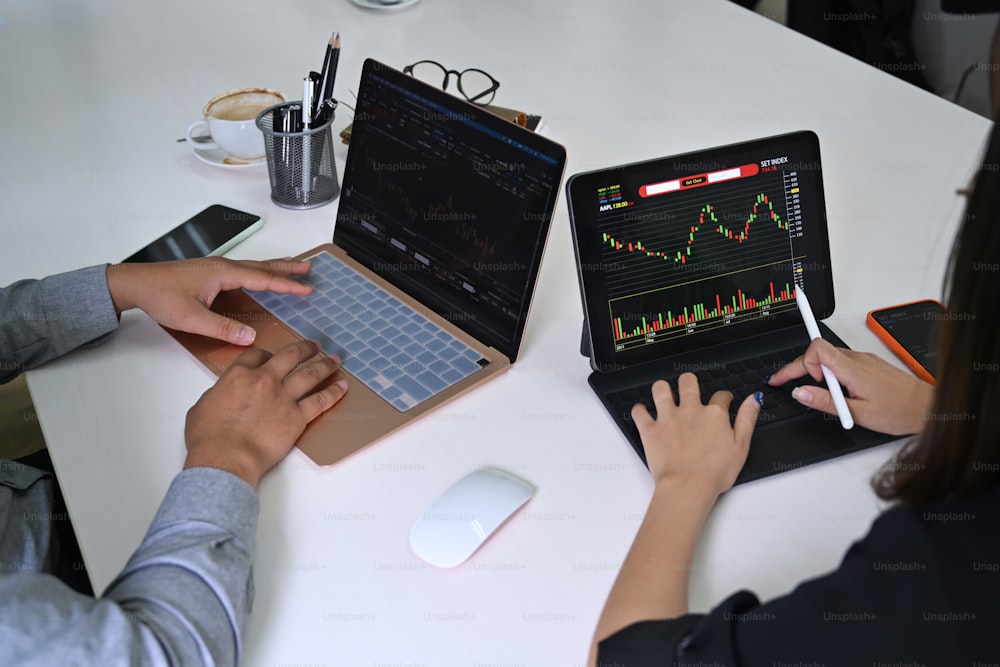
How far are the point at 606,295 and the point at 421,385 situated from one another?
0.75ft

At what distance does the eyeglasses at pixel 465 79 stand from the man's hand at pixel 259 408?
0.74 metres

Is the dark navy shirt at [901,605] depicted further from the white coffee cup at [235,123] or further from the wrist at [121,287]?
the white coffee cup at [235,123]

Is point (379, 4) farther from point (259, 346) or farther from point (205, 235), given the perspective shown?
point (259, 346)

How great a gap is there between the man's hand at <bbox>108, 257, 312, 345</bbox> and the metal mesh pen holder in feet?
0.80

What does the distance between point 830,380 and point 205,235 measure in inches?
33.6

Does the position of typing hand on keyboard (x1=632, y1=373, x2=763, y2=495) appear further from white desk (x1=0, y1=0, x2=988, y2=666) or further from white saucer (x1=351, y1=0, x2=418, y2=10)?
white saucer (x1=351, y1=0, x2=418, y2=10)

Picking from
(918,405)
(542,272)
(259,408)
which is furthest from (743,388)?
(259,408)

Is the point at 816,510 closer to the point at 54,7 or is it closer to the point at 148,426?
the point at 148,426

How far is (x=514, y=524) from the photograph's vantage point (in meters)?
0.86

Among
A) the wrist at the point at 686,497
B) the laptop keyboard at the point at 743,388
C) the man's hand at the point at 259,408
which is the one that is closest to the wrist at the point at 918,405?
the laptop keyboard at the point at 743,388

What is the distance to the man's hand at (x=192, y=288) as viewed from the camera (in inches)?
41.8

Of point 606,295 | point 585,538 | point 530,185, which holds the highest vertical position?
point 530,185

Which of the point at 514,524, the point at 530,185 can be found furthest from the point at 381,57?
the point at 514,524

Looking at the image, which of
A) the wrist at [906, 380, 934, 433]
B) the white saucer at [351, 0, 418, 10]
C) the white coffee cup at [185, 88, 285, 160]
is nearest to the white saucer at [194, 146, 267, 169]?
the white coffee cup at [185, 88, 285, 160]
